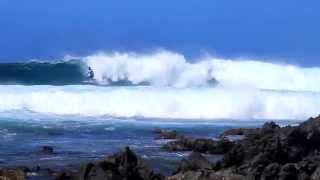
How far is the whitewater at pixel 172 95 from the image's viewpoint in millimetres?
32344

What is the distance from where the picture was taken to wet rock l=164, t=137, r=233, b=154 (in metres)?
18.3

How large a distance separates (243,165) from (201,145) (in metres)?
5.61

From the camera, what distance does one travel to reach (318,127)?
52.4 ft

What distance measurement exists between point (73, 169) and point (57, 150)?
360 centimetres

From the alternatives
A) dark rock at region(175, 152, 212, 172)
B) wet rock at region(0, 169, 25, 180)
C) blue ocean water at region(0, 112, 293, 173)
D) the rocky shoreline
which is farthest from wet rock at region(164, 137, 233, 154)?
wet rock at region(0, 169, 25, 180)

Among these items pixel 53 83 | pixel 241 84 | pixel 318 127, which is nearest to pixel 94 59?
pixel 53 83

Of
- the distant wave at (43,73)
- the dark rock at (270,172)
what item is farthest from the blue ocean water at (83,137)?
the distant wave at (43,73)

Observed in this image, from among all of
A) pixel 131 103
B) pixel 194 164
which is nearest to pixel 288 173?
pixel 194 164

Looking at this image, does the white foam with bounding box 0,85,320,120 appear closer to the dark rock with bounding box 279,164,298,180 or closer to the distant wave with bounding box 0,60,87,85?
the distant wave with bounding box 0,60,87,85

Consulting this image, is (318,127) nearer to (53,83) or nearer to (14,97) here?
(14,97)

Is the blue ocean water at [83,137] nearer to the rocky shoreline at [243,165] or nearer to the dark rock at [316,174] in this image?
the rocky shoreline at [243,165]

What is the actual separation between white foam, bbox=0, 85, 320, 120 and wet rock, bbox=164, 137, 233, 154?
1209 centimetres

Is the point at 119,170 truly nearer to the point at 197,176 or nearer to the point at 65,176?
the point at 65,176

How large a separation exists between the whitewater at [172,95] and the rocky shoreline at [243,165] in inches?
626
